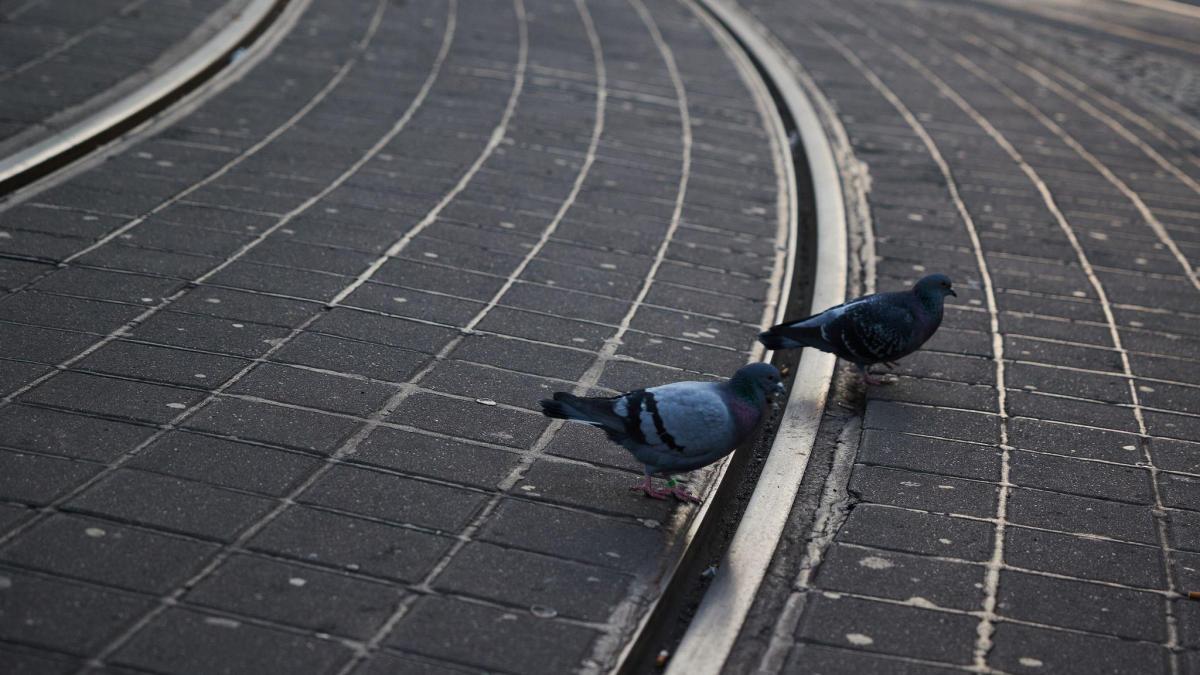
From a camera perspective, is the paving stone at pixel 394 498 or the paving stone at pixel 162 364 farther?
the paving stone at pixel 162 364

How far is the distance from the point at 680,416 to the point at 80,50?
22.1 ft

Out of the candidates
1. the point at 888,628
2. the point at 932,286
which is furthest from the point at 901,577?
the point at 932,286

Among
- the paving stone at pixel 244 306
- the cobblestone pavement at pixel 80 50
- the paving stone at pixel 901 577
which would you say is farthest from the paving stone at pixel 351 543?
the cobblestone pavement at pixel 80 50

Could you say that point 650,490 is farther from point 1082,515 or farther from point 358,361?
point 1082,515

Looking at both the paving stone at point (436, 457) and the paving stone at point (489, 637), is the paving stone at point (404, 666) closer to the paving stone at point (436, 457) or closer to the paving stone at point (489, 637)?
the paving stone at point (489, 637)

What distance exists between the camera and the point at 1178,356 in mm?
5910

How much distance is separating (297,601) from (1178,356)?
14.7 feet

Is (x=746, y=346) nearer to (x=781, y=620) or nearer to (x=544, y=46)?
(x=781, y=620)

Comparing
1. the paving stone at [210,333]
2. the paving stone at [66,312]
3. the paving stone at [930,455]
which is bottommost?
the paving stone at [930,455]

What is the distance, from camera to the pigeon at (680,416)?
403 cm

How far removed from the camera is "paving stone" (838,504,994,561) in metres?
4.12

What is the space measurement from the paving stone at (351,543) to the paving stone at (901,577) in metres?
1.28

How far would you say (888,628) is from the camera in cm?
367

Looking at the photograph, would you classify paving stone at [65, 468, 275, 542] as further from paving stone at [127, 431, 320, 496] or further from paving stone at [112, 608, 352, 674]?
paving stone at [112, 608, 352, 674]
